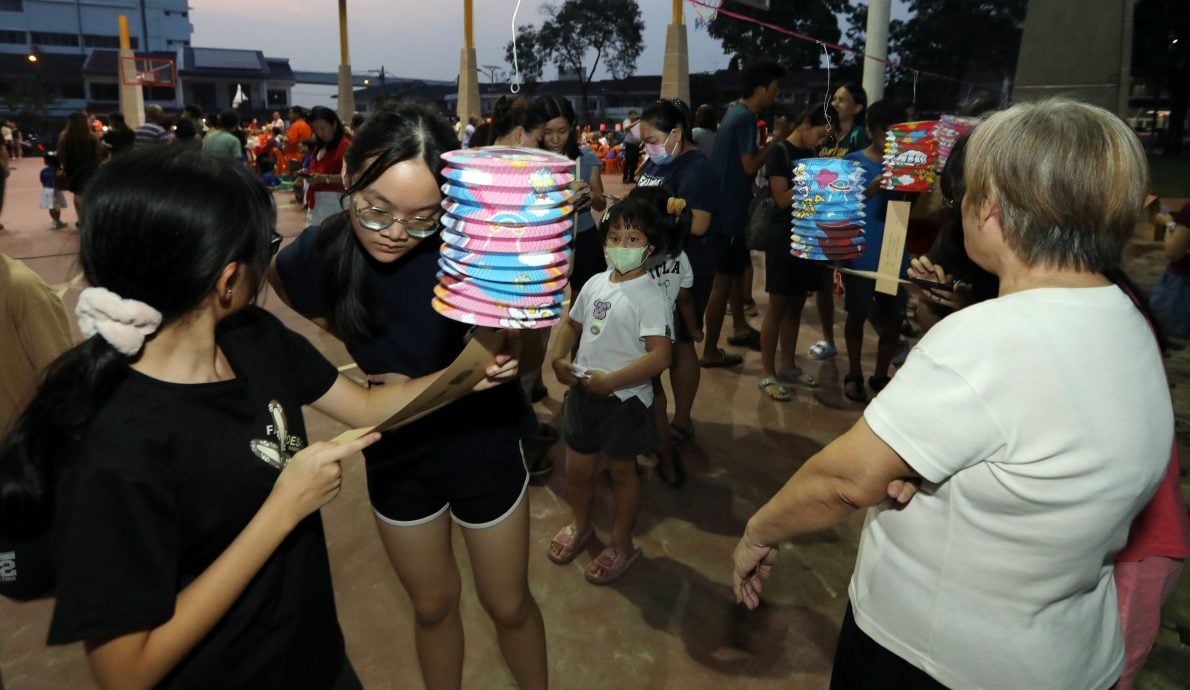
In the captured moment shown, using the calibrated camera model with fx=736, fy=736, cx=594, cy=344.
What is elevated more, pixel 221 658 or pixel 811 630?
pixel 221 658

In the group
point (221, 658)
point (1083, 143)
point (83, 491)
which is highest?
point (1083, 143)

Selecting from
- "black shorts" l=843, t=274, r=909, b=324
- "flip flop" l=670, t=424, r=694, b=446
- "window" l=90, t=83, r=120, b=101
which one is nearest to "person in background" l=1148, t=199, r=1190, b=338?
"black shorts" l=843, t=274, r=909, b=324

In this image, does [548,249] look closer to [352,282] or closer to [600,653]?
[352,282]

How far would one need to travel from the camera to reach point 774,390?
4.84 m

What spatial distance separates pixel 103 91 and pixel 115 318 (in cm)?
5851

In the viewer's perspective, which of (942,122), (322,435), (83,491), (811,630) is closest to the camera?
(83,491)

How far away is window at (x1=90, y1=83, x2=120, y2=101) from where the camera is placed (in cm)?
4741

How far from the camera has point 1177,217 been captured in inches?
162

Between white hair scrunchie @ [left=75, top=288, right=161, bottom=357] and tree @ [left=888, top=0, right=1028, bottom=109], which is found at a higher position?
tree @ [left=888, top=0, right=1028, bottom=109]

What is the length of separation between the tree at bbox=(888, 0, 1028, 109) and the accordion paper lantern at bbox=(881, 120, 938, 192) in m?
14.0

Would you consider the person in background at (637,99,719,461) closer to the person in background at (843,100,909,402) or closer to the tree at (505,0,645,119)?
the person in background at (843,100,909,402)

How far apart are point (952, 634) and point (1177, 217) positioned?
4.04 metres

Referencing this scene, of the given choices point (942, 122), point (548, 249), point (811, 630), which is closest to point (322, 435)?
Answer: point (811, 630)

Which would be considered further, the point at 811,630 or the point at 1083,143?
the point at 811,630
